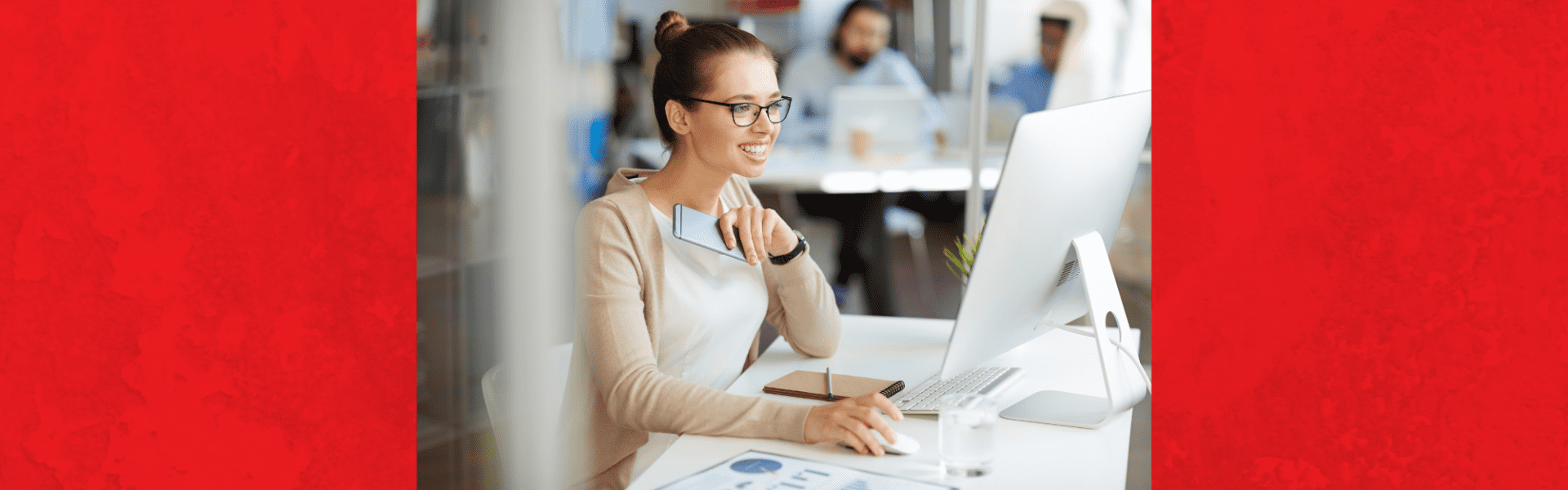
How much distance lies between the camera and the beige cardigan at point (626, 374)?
41.2 inches

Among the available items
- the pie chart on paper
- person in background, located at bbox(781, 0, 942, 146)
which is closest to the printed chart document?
the pie chart on paper

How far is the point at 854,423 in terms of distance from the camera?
38.5 inches

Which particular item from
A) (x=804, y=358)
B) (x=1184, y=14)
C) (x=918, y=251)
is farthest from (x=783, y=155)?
(x=1184, y=14)

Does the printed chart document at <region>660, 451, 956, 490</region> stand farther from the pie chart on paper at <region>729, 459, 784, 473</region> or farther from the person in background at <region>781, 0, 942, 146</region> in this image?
the person in background at <region>781, 0, 942, 146</region>

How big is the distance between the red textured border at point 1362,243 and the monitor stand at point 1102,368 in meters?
0.28

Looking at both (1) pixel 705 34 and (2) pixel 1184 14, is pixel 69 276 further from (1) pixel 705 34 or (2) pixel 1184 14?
(2) pixel 1184 14

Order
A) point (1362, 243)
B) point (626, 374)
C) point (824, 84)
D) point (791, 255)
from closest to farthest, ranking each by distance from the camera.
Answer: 1. point (1362, 243)
2. point (626, 374)
3. point (791, 255)
4. point (824, 84)

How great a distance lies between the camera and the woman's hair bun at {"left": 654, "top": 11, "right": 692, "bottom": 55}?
4.39 feet

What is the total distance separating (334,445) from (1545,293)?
41.5 inches

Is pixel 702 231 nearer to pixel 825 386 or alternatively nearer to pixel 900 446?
pixel 825 386

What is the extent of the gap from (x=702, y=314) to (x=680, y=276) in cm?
7

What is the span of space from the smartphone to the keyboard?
28cm

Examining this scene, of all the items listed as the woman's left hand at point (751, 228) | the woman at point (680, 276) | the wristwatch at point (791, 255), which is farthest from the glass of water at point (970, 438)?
the wristwatch at point (791, 255)

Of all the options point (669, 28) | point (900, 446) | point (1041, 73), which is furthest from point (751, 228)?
point (1041, 73)
